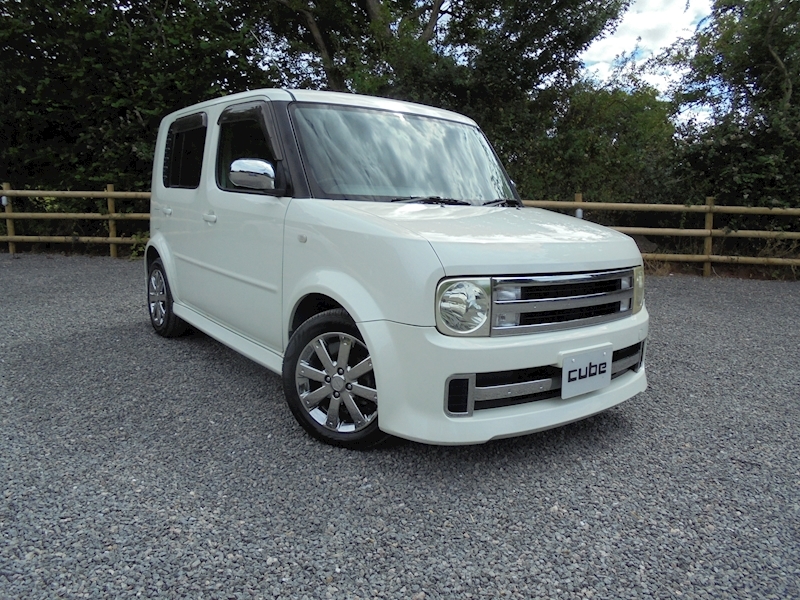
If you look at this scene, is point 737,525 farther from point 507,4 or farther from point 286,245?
point 507,4

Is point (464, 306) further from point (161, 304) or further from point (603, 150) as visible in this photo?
point (603, 150)

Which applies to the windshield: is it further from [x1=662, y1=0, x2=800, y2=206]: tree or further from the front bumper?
[x1=662, y1=0, x2=800, y2=206]: tree

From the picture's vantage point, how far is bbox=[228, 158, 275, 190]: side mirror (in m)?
2.96

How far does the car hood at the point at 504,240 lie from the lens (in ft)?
7.84

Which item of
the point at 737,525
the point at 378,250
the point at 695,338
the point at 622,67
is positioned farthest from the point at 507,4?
the point at 737,525

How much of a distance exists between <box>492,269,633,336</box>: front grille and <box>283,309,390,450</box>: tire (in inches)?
25.6

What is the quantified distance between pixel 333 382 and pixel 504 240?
1.05 metres

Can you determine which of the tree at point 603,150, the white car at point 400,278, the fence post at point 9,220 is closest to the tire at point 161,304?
the white car at point 400,278

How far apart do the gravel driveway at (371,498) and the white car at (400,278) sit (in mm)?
291

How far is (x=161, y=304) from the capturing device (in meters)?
4.81

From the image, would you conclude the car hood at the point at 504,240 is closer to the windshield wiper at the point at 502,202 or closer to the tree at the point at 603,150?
the windshield wiper at the point at 502,202

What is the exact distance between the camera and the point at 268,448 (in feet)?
9.33

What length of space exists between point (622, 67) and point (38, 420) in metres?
12.2

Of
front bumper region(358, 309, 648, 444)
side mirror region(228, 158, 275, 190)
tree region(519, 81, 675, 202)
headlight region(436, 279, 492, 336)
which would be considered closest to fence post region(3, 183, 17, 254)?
tree region(519, 81, 675, 202)
